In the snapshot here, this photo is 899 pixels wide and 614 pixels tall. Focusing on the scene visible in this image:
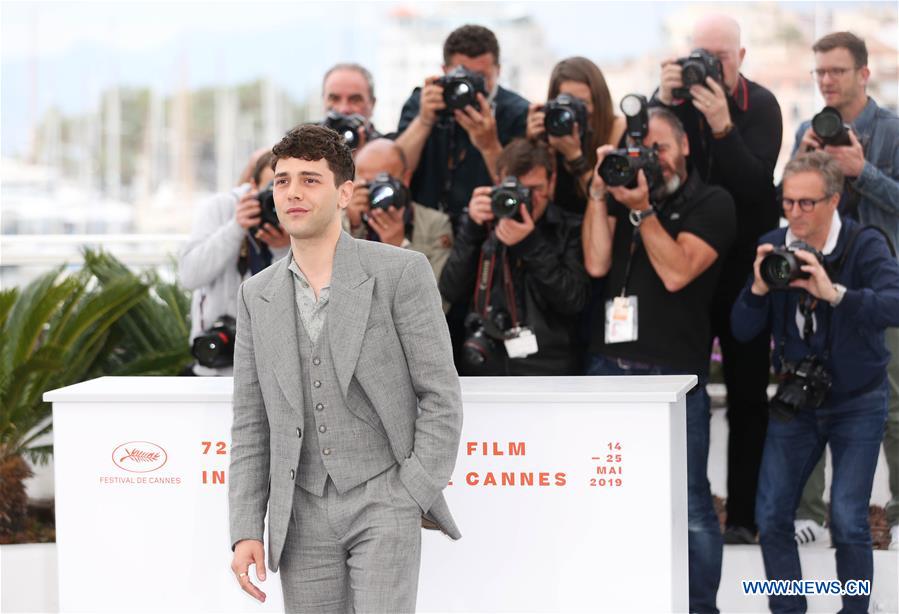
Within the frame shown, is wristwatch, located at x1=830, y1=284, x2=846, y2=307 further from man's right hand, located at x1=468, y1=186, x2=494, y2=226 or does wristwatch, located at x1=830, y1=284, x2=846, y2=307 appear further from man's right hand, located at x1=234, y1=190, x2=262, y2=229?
man's right hand, located at x1=234, y1=190, x2=262, y2=229

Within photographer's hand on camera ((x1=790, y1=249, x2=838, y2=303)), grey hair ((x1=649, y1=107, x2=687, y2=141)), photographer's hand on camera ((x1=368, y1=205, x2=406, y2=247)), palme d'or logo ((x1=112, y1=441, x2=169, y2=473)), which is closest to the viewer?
palme d'or logo ((x1=112, y1=441, x2=169, y2=473))

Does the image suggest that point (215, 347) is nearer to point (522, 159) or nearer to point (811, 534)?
point (522, 159)

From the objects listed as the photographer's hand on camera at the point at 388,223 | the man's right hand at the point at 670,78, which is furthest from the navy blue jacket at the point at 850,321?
the photographer's hand on camera at the point at 388,223

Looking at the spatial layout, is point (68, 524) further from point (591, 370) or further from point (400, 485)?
point (591, 370)

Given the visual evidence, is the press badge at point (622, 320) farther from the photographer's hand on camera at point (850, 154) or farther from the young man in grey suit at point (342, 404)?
the young man in grey suit at point (342, 404)

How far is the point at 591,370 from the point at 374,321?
189cm

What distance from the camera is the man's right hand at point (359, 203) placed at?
4.78 metres

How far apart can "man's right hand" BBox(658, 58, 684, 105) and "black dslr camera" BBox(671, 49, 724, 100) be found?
0.6 inches

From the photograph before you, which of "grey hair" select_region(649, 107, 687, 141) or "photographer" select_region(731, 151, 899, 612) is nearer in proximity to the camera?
"photographer" select_region(731, 151, 899, 612)

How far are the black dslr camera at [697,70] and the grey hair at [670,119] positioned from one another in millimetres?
227

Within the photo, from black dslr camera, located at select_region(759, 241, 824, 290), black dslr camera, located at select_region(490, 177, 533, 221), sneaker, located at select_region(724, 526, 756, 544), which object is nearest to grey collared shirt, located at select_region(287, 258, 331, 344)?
black dslr camera, located at select_region(490, 177, 533, 221)

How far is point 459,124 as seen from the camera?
5195 millimetres

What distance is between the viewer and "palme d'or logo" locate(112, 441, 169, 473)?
361 centimetres

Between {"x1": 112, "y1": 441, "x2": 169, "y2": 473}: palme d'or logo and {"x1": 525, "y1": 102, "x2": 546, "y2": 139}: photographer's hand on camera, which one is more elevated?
{"x1": 525, "y1": 102, "x2": 546, "y2": 139}: photographer's hand on camera
